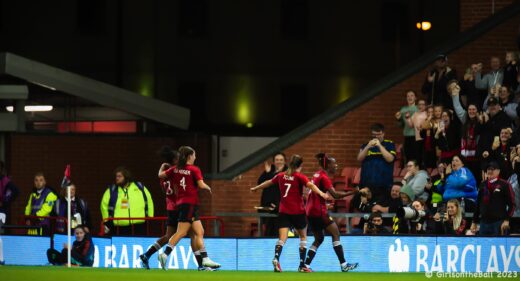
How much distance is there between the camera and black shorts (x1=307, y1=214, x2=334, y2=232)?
24.8 metres

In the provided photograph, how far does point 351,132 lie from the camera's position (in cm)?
3241

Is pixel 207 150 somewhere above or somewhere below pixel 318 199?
above

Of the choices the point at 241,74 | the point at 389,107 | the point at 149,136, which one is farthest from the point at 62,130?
the point at 241,74

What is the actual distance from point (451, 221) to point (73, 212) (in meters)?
7.55

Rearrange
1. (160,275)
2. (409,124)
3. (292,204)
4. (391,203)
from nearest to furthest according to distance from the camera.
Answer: (160,275)
(292,204)
(391,203)
(409,124)

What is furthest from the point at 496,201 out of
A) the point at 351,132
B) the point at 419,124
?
the point at 351,132

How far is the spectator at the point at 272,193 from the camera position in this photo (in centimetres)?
2830

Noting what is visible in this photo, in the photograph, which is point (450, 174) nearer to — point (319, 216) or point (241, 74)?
point (319, 216)

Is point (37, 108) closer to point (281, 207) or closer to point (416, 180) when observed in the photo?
point (416, 180)

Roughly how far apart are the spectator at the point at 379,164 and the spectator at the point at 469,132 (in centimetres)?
140

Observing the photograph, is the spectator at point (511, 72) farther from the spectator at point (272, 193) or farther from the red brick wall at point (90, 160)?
the red brick wall at point (90, 160)

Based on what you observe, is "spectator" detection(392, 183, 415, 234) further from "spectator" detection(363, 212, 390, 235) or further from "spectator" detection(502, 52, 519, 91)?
"spectator" detection(502, 52, 519, 91)

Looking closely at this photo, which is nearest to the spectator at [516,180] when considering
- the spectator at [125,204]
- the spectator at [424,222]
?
the spectator at [424,222]

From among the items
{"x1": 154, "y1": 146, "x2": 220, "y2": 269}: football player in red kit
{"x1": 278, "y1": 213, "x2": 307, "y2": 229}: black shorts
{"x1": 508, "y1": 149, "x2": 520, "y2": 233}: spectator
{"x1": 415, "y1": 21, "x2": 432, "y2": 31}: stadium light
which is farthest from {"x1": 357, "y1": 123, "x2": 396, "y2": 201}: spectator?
{"x1": 415, "y1": 21, "x2": 432, "y2": 31}: stadium light
